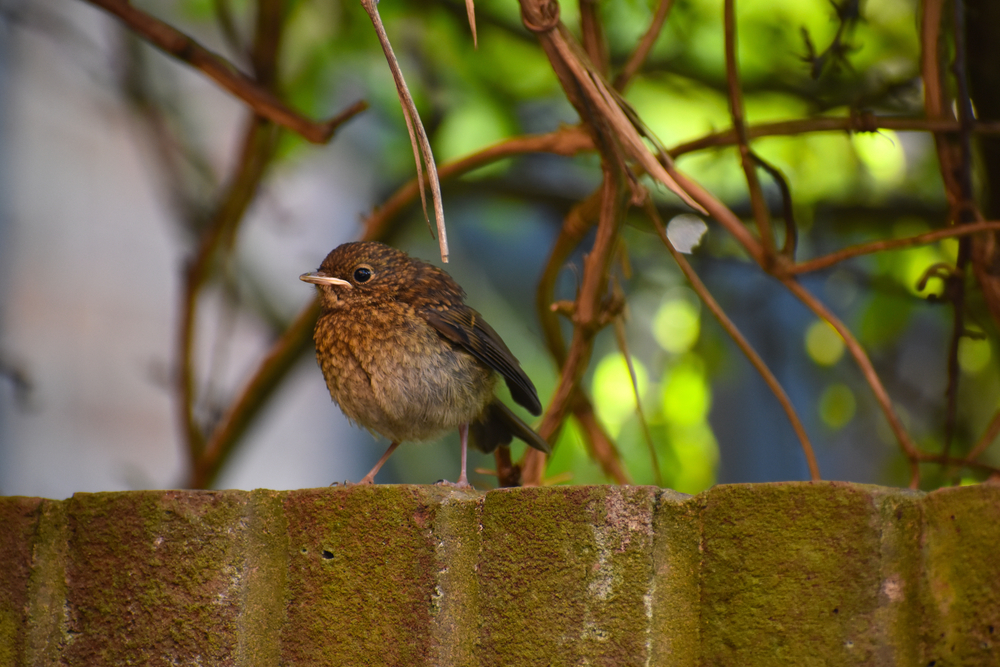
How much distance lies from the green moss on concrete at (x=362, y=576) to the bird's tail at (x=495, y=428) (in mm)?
850

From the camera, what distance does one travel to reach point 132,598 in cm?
174

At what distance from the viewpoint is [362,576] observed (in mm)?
Answer: 1664

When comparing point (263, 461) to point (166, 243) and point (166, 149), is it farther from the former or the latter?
point (166, 149)

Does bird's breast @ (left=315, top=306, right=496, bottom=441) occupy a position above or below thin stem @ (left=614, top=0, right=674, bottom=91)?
below

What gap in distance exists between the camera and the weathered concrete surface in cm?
140

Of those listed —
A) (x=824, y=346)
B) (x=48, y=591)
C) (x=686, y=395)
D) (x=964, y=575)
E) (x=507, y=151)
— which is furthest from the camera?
(x=824, y=346)

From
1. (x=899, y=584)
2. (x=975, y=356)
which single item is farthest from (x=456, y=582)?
(x=975, y=356)

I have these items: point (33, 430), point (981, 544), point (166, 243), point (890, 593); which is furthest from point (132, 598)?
point (166, 243)

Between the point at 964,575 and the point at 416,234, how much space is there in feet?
10.9

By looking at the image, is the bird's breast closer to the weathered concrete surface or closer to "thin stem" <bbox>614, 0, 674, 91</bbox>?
the weathered concrete surface

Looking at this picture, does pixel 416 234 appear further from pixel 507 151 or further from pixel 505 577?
pixel 505 577

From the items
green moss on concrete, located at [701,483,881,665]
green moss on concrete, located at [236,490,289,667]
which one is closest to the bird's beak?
green moss on concrete, located at [236,490,289,667]

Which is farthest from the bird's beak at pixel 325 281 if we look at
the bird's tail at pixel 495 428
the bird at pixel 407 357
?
the bird's tail at pixel 495 428

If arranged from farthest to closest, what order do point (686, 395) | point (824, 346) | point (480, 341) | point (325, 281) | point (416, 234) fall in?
1. point (824, 346)
2. point (416, 234)
3. point (686, 395)
4. point (325, 281)
5. point (480, 341)
